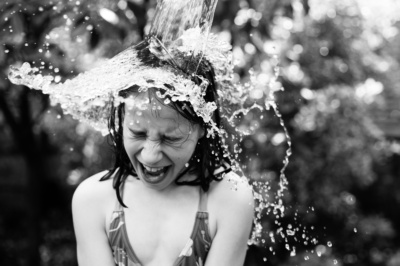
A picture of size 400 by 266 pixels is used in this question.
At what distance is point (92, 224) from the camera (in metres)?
2.31

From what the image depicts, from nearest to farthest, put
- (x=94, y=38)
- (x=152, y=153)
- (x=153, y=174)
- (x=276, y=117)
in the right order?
1. (x=152, y=153)
2. (x=153, y=174)
3. (x=94, y=38)
4. (x=276, y=117)

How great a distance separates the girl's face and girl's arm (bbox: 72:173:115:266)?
9.7 inches

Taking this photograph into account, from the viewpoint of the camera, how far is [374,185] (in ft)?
23.3

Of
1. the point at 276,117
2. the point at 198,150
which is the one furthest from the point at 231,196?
the point at 276,117

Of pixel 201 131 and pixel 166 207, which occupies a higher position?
pixel 201 131

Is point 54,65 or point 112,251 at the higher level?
point 54,65

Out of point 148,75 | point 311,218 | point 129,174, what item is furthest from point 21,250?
point 148,75

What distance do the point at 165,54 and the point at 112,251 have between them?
73cm

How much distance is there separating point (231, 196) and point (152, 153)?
1.32ft

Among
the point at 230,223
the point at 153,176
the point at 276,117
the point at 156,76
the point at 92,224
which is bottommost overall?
the point at 92,224

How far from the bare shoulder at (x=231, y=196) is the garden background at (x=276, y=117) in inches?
35.5

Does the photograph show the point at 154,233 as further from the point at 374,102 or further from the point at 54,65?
the point at 374,102

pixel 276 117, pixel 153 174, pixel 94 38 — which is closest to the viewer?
pixel 153 174

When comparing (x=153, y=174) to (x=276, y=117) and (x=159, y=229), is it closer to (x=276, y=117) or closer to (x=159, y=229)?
(x=159, y=229)
